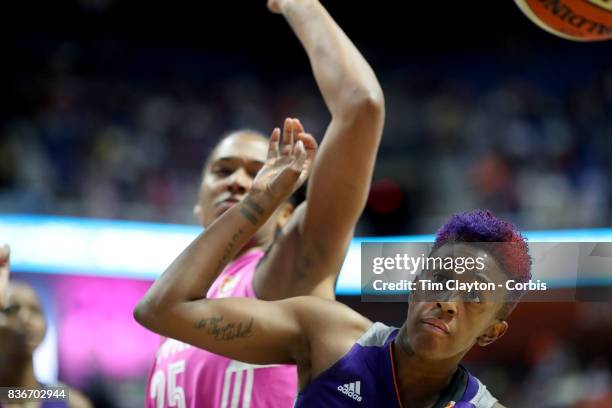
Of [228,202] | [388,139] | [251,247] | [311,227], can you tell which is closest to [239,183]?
[228,202]

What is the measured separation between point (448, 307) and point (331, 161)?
598mm

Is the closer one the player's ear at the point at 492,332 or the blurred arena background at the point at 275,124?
the player's ear at the point at 492,332

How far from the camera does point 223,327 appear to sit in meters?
2.32

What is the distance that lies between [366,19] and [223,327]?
31.5 ft

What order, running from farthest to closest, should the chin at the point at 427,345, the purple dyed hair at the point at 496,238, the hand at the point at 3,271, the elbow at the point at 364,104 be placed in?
the hand at the point at 3,271 → the elbow at the point at 364,104 → the purple dyed hair at the point at 496,238 → the chin at the point at 427,345

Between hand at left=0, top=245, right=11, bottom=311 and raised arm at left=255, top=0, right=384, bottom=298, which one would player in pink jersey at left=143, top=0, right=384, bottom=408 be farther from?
hand at left=0, top=245, right=11, bottom=311

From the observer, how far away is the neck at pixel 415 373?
2.30 meters

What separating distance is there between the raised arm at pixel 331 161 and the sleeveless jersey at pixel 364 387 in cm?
47

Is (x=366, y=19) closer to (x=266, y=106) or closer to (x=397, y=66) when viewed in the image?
(x=397, y=66)

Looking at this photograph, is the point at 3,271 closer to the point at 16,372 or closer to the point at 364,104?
the point at 16,372

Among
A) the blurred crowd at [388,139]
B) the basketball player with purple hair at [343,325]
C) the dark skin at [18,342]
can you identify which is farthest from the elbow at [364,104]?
the blurred crowd at [388,139]

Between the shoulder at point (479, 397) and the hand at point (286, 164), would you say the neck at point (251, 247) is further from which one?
the shoulder at point (479, 397)

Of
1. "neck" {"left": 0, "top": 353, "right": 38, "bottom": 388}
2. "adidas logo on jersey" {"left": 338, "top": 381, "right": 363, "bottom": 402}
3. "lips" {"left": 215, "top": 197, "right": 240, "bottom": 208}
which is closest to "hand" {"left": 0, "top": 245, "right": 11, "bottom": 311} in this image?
"neck" {"left": 0, "top": 353, "right": 38, "bottom": 388}

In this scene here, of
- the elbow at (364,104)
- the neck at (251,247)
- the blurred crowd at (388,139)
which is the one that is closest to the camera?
the elbow at (364,104)
